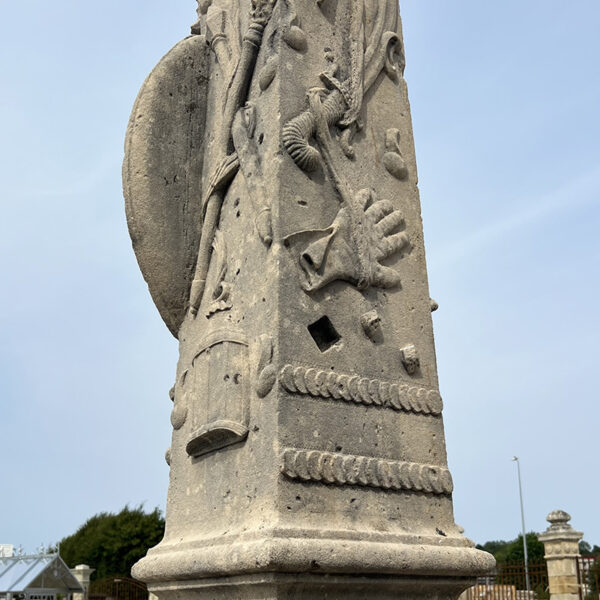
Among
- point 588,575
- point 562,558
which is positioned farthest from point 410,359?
point 588,575

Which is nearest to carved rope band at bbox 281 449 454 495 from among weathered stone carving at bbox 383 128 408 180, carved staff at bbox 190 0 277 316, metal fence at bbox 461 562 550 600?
carved staff at bbox 190 0 277 316

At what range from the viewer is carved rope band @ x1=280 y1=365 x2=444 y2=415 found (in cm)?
313

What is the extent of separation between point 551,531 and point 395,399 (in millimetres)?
10292

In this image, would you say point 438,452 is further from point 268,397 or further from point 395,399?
point 268,397

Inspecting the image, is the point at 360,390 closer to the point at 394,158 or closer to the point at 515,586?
the point at 394,158

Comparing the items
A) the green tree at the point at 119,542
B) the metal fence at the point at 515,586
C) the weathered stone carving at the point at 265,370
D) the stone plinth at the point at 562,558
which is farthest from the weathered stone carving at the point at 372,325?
the green tree at the point at 119,542

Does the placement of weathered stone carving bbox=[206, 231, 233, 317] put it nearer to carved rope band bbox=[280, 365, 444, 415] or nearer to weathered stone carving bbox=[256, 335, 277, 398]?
weathered stone carving bbox=[256, 335, 277, 398]

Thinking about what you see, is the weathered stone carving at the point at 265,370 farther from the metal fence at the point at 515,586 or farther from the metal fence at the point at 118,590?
the metal fence at the point at 118,590

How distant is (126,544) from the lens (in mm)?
26391

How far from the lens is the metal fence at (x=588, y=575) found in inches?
471

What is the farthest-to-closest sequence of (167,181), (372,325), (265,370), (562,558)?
1. (562,558)
2. (167,181)
3. (372,325)
4. (265,370)

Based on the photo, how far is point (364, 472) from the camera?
317 cm

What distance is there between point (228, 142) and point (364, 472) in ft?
5.94

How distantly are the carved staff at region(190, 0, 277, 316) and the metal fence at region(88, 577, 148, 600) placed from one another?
1572 centimetres
